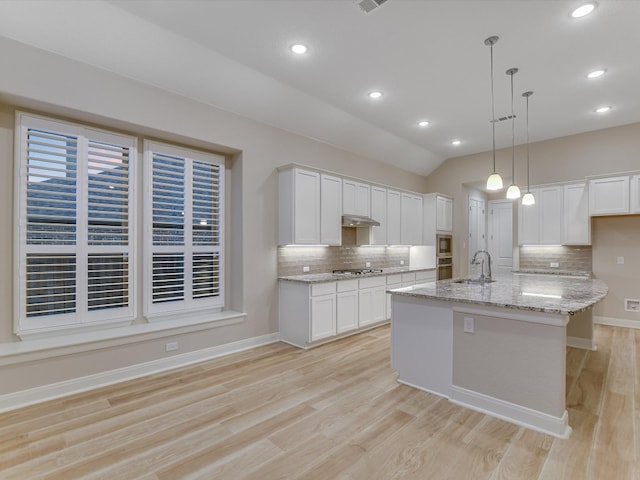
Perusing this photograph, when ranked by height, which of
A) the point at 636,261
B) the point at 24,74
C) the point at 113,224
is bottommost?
the point at 636,261

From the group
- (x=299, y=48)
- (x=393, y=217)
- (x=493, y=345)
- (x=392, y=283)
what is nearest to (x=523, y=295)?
(x=493, y=345)

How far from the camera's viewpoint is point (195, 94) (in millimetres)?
3824

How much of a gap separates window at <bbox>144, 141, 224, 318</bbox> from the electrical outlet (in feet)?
10.1

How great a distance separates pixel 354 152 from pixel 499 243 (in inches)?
196

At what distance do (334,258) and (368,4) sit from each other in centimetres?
373

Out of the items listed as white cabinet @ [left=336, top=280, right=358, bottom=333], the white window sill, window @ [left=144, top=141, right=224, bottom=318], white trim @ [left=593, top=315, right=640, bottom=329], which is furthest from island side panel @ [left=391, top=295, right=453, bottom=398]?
white trim @ [left=593, top=315, right=640, bottom=329]

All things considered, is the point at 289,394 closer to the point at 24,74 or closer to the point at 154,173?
the point at 154,173

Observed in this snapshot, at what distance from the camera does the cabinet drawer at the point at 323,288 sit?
14.5ft

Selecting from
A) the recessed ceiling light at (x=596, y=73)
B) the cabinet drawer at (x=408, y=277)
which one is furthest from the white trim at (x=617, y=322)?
the recessed ceiling light at (x=596, y=73)

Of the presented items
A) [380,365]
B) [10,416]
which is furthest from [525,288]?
[10,416]

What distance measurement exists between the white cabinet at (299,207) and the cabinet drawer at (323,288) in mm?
650

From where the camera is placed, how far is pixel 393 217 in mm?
6359

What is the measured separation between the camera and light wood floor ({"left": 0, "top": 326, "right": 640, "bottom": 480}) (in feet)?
6.77

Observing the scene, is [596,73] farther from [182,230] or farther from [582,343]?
[182,230]
